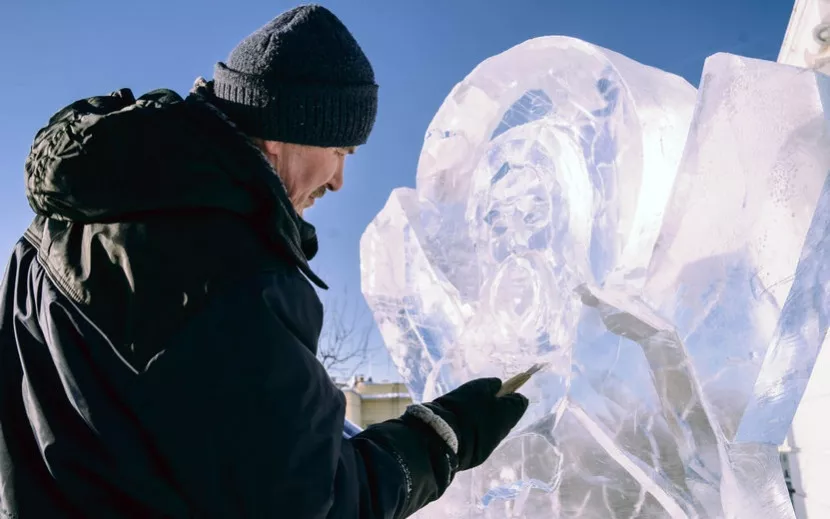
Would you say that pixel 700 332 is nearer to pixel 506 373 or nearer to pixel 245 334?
pixel 506 373

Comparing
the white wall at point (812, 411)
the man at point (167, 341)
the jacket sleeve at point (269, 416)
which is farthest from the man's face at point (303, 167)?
the white wall at point (812, 411)

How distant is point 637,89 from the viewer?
182 centimetres

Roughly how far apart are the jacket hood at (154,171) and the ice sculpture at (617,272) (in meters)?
0.98

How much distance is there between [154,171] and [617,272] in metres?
1.25

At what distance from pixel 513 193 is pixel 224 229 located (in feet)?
3.98

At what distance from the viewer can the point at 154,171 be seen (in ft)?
3.12

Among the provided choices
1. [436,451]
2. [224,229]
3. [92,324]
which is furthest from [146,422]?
[436,451]

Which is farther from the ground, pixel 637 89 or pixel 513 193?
pixel 637 89

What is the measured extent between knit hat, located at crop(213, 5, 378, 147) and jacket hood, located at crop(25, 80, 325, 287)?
9cm

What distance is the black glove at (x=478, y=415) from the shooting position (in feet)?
4.17

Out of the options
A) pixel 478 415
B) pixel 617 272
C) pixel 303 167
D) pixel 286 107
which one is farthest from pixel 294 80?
pixel 617 272

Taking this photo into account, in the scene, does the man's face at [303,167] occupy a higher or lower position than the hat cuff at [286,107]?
lower

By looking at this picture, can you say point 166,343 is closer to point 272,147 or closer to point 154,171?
point 154,171

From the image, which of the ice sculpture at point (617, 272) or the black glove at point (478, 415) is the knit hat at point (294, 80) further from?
the ice sculpture at point (617, 272)
